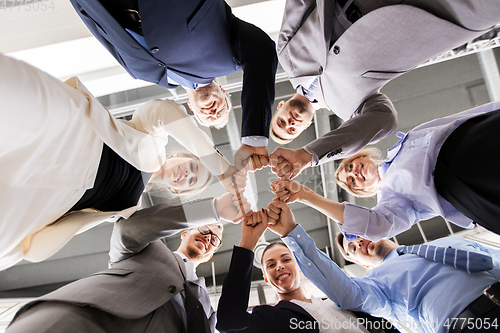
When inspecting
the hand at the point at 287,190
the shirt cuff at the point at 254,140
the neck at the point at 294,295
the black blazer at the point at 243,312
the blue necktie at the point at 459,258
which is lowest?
the neck at the point at 294,295

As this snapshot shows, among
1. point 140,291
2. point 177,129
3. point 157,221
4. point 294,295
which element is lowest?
point 294,295

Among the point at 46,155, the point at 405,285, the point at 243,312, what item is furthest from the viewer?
the point at 405,285

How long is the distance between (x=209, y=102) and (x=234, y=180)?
58 centimetres

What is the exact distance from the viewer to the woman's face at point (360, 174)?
4.02 ft

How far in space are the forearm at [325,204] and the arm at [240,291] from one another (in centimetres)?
24

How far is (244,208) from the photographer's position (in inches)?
34.4

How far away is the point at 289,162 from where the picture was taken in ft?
2.95

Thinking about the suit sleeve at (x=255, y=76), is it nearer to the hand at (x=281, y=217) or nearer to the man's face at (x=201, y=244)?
the hand at (x=281, y=217)

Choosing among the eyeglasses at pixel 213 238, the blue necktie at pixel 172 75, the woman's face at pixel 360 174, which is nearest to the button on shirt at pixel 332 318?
the eyeglasses at pixel 213 238

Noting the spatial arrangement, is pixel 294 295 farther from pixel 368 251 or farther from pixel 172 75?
pixel 172 75

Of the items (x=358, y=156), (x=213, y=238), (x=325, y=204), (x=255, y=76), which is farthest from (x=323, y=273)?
(x=255, y=76)

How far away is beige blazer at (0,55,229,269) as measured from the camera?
447 millimetres

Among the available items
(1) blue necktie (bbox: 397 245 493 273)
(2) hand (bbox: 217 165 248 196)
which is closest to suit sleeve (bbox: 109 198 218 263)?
(2) hand (bbox: 217 165 248 196)

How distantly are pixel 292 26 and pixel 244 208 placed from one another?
2.51 ft
